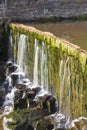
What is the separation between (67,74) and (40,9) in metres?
20.4

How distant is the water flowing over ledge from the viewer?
15.5 m

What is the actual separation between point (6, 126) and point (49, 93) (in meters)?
2.54

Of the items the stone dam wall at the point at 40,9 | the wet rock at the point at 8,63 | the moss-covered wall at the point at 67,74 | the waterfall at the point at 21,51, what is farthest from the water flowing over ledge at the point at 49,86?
the stone dam wall at the point at 40,9

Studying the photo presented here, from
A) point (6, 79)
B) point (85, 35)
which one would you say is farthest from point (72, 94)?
point (85, 35)

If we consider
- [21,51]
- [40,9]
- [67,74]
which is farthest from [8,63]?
[40,9]

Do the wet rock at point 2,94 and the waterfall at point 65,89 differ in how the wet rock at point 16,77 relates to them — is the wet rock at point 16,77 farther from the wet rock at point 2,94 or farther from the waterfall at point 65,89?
the waterfall at point 65,89

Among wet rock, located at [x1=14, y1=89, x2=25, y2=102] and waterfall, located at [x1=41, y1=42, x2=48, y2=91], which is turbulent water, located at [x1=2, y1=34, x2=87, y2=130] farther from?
wet rock, located at [x1=14, y1=89, x2=25, y2=102]

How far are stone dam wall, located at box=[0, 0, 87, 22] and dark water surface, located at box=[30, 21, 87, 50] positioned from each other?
1.92 meters

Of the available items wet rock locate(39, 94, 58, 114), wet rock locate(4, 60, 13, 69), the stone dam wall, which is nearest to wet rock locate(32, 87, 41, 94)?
wet rock locate(39, 94, 58, 114)

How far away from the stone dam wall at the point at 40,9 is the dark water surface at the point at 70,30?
192 centimetres

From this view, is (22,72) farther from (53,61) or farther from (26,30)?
(53,61)

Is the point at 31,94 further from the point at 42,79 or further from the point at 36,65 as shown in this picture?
the point at 36,65

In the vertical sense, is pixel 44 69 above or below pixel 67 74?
below

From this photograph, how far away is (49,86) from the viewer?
744 inches
